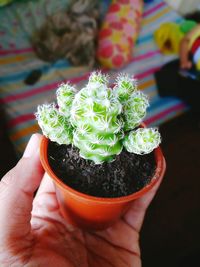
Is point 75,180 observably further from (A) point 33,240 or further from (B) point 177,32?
(B) point 177,32

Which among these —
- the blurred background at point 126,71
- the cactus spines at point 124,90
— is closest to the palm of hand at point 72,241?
the cactus spines at point 124,90

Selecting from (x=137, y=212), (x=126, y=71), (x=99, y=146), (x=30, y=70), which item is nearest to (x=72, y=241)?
(x=137, y=212)

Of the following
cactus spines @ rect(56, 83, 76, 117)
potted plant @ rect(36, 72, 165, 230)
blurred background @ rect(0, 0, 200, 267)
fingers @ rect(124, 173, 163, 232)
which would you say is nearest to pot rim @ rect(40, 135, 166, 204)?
potted plant @ rect(36, 72, 165, 230)

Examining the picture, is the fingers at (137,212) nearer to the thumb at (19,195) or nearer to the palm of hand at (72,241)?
the palm of hand at (72,241)

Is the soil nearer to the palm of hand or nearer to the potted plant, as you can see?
the potted plant

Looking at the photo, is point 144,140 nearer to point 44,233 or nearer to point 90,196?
point 90,196

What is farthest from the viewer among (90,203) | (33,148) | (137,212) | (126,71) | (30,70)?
(126,71)

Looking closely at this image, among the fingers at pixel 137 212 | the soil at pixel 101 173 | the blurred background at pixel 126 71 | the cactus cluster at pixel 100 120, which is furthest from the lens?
the blurred background at pixel 126 71

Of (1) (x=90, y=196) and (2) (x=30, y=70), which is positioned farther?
(2) (x=30, y=70)
